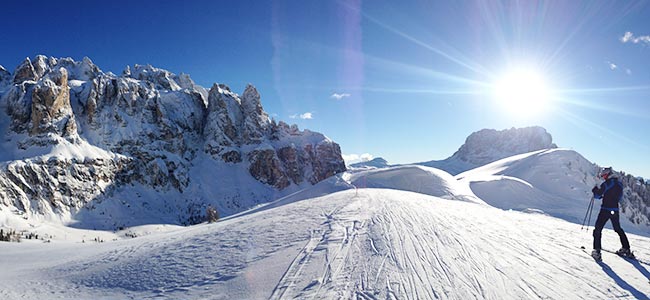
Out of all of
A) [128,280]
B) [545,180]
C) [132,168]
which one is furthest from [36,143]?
→ [545,180]

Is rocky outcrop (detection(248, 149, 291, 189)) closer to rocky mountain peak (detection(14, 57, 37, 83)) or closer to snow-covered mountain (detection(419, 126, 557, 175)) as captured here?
rocky mountain peak (detection(14, 57, 37, 83))

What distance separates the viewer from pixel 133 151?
1458 inches

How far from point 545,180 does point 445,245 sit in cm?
3137

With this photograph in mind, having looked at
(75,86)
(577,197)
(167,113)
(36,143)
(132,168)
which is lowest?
(577,197)

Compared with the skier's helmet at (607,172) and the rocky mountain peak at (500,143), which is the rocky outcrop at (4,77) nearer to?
the skier's helmet at (607,172)

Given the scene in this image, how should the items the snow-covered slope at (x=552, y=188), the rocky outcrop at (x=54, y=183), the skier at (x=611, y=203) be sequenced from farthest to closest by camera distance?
the rocky outcrop at (x=54, y=183)
the snow-covered slope at (x=552, y=188)
the skier at (x=611, y=203)

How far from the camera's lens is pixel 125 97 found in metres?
39.6

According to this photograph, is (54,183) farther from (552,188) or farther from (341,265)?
(552,188)

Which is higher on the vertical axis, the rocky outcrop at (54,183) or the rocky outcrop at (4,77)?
the rocky outcrop at (4,77)

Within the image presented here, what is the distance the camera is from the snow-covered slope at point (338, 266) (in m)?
4.36

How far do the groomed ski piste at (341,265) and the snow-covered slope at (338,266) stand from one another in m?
0.02

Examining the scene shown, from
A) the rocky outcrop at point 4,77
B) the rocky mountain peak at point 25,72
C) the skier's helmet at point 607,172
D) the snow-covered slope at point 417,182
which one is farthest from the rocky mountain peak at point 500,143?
the rocky outcrop at point 4,77

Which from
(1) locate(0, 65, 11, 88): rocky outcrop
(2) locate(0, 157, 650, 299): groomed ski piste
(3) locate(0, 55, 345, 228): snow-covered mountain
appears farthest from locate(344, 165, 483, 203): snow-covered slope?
(1) locate(0, 65, 11, 88): rocky outcrop

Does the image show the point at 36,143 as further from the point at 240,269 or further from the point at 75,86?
the point at 240,269
